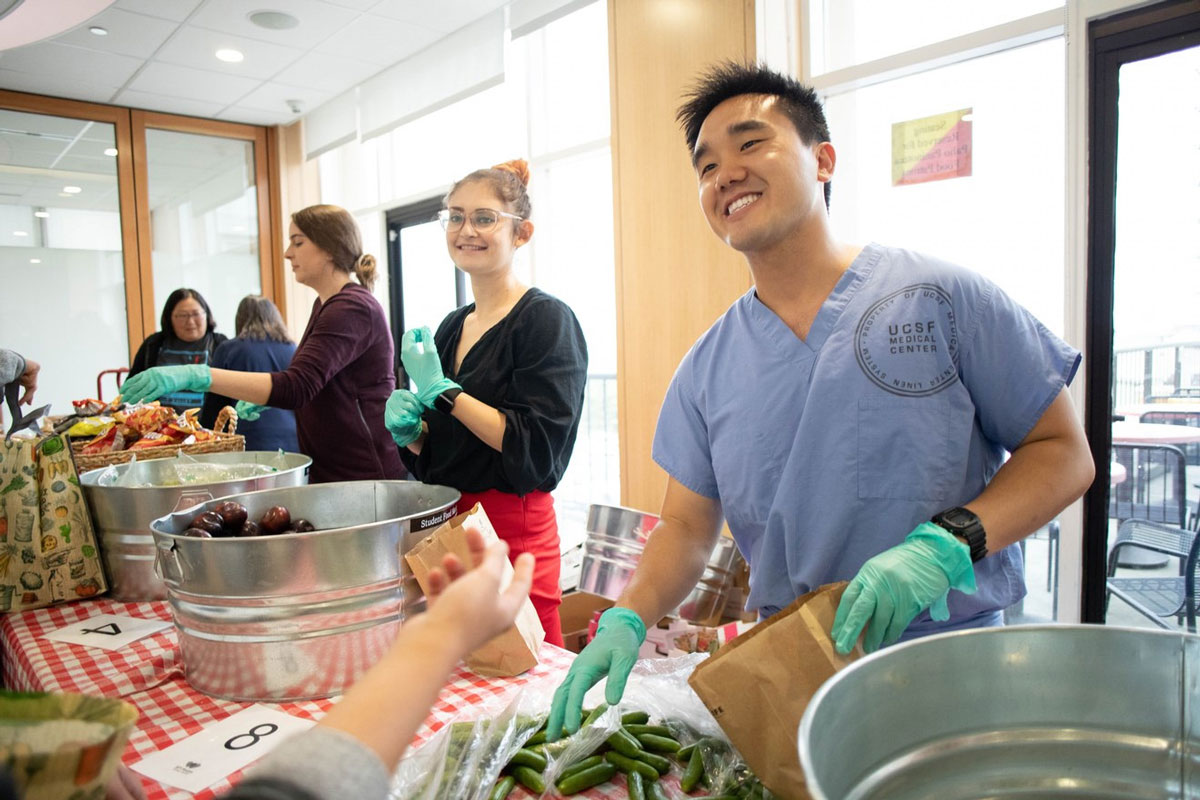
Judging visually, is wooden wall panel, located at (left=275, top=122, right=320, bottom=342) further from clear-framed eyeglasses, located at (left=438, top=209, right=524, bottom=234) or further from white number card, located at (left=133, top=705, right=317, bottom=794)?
white number card, located at (left=133, top=705, right=317, bottom=794)

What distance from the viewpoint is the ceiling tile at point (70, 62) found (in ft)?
15.5

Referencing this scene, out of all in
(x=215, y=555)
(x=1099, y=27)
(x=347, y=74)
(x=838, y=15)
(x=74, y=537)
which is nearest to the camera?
(x=215, y=555)

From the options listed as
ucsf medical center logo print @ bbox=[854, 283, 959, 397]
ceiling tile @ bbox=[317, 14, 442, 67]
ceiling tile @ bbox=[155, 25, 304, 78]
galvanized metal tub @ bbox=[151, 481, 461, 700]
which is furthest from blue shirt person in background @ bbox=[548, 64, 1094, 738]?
ceiling tile @ bbox=[155, 25, 304, 78]

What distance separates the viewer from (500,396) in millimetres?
1754

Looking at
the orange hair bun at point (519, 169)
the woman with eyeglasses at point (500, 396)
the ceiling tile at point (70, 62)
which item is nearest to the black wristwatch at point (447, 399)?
the woman with eyeglasses at point (500, 396)

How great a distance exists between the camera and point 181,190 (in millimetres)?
6273

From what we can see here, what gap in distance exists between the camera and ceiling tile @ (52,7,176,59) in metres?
4.27

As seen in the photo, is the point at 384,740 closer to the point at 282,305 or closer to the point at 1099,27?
the point at 1099,27

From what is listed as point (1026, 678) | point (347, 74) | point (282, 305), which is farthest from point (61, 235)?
point (1026, 678)

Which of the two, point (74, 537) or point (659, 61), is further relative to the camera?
point (659, 61)

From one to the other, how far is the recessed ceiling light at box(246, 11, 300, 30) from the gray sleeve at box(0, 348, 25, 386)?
3.06m

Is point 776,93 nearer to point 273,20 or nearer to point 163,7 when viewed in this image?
point 273,20

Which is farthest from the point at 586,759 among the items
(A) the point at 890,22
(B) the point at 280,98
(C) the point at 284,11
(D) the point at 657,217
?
(B) the point at 280,98

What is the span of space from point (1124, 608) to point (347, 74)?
5.36 m
